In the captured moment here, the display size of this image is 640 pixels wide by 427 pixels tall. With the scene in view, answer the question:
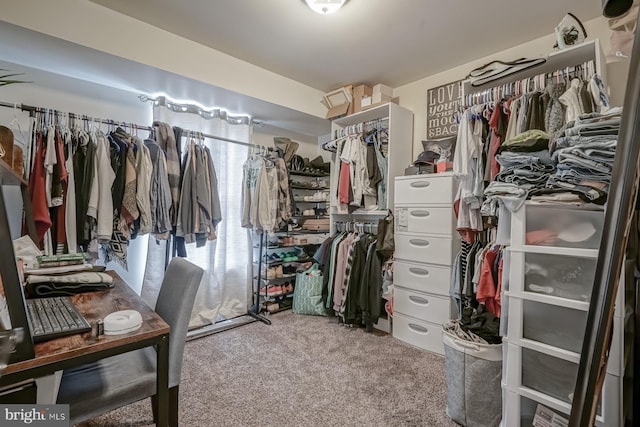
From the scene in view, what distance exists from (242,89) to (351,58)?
0.98m

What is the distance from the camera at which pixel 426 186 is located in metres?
2.29

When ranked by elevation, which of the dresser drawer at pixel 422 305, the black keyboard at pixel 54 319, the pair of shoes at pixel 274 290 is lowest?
the pair of shoes at pixel 274 290

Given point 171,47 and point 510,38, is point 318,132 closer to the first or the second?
point 171,47

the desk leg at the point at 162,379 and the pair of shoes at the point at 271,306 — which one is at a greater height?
the desk leg at the point at 162,379

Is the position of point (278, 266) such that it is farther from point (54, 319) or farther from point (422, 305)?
point (54, 319)

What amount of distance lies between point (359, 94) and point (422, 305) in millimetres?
2076

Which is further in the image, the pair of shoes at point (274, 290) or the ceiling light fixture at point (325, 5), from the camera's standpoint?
the pair of shoes at point (274, 290)

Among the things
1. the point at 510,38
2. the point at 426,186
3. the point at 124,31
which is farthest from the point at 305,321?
the point at 510,38

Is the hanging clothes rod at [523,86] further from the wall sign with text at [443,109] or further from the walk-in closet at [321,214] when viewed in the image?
the wall sign with text at [443,109]

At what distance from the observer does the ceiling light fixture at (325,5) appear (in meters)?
1.71

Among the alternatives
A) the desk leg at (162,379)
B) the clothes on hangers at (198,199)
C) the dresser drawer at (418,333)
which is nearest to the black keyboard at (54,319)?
the desk leg at (162,379)

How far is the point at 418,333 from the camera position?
231cm

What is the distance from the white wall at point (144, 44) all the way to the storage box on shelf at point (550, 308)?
230cm

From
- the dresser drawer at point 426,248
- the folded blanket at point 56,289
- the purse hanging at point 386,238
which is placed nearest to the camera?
the folded blanket at point 56,289
